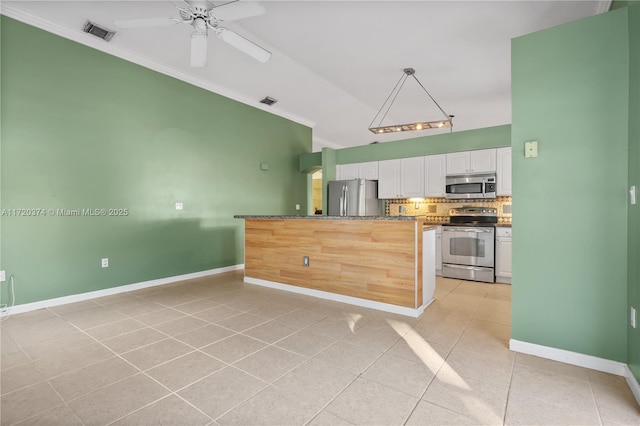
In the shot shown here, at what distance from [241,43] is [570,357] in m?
3.77

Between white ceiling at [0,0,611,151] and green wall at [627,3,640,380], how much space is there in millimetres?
1427

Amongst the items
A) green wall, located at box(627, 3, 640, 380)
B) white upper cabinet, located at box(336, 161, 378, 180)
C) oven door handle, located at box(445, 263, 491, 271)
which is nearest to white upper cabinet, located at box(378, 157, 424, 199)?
white upper cabinet, located at box(336, 161, 378, 180)

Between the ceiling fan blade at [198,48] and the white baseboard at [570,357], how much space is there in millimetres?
3746

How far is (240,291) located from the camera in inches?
164

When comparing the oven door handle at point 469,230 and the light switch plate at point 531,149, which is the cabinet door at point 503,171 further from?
the light switch plate at point 531,149

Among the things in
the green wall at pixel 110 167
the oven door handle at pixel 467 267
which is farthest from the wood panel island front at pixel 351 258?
the oven door handle at pixel 467 267

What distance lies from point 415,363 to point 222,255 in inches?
162

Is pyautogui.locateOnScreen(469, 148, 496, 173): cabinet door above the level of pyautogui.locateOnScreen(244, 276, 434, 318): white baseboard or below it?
above

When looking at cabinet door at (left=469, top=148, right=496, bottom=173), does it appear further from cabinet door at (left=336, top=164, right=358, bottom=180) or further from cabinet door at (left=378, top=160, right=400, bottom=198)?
cabinet door at (left=336, top=164, right=358, bottom=180)

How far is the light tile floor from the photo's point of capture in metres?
→ 1.62

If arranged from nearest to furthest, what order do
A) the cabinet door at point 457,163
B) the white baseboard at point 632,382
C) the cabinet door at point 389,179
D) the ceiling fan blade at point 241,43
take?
the white baseboard at point 632,382
the ceiling fan blade at point 241,43
the cabinet door at point 457,163
the cabinet door at point 389,179

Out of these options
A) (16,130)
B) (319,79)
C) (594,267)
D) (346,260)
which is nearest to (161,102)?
(16,130)

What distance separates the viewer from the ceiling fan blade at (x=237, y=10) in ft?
7.95

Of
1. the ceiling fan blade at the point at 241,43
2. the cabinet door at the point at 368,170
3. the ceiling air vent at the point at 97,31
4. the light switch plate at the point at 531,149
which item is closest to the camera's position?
the light switch plate at the point at 531,149
